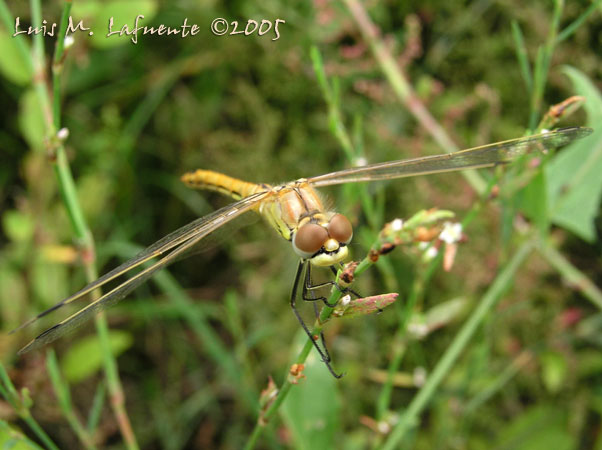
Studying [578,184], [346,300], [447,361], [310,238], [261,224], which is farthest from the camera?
[261,224]

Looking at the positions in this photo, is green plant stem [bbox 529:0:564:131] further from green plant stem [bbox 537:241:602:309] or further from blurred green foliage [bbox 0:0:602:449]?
green plant stem [bbox 537:241:602:309]

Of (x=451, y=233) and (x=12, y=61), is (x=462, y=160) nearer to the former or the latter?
(x=451, y=233)

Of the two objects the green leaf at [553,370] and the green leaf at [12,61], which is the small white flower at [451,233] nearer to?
the green leaf at [553,370]

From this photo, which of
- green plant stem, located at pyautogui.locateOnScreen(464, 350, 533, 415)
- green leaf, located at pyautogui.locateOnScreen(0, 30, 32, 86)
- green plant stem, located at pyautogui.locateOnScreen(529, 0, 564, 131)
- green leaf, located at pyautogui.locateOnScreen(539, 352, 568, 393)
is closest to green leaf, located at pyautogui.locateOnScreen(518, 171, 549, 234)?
green plant stem, located at pyautogui.locateOnScreen(529, 0, 564, 131)

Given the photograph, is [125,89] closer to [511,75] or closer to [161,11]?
[161,11]

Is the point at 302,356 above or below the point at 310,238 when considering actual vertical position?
below

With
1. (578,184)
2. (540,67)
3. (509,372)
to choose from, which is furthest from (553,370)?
(540,67)

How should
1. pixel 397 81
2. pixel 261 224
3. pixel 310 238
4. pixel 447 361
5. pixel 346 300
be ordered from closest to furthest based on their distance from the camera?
pixel 346 300, pixel 310 238, pixel 447 361, pixel 397 81, pixel 261 224

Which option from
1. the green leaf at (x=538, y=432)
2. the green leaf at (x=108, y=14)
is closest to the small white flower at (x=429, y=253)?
the green leaf at (x=538, y=432)
